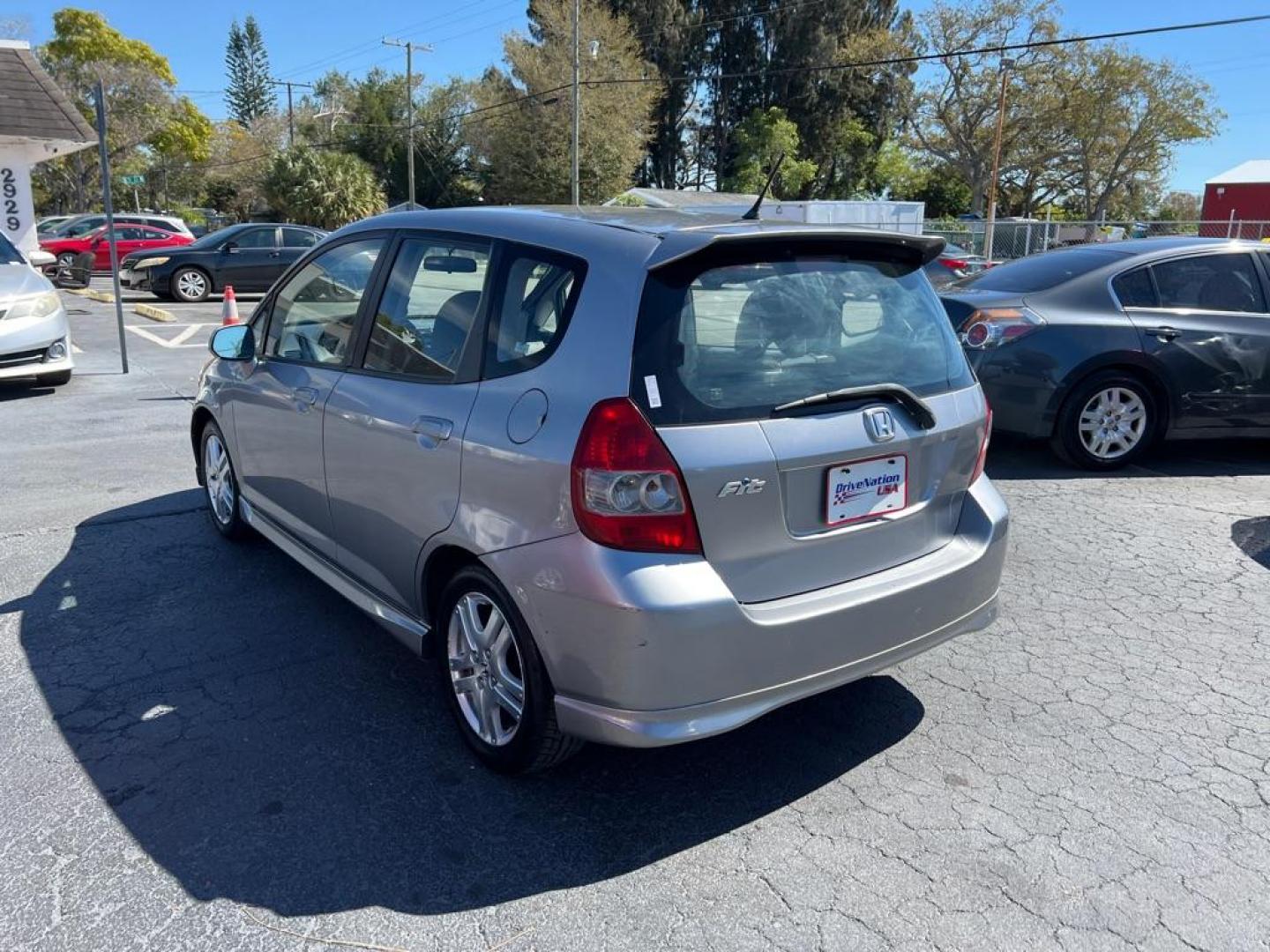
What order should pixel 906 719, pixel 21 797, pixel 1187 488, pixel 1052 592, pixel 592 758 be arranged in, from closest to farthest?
pixel 21 797
pixel 592 758
pixel 906 719
pixel 1052 592
pixel 1187 488

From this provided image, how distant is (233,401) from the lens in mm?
4648

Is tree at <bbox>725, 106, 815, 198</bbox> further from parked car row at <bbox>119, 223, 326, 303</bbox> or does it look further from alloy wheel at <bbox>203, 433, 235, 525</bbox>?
alloy wheel at <bbox>203, 433, 235, 525</bbox>

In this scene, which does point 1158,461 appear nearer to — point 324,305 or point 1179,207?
point 324,305

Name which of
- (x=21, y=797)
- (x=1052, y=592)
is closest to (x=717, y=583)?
(x=21, y=797)

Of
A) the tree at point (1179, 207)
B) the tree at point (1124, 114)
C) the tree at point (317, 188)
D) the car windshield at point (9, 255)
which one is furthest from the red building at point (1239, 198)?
the car windshield at point (9, 255)

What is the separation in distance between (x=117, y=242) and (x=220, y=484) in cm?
2090

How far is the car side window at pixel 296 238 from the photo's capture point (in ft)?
64.0

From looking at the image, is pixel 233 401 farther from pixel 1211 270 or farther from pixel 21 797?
pixel 1211 270

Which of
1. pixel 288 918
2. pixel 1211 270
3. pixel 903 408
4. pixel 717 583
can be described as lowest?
pixel 288 918

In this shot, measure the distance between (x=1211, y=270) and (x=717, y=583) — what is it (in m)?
5.84

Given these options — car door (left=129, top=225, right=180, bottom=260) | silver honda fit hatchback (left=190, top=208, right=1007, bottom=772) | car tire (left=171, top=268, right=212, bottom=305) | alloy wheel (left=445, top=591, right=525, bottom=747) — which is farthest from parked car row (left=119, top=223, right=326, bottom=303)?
alloy wheel (left=445, top=591, right=525, bottom=747)

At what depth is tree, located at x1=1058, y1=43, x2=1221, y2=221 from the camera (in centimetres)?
4656

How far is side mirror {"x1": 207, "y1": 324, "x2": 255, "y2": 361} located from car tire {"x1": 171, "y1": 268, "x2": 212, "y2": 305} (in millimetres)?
15697

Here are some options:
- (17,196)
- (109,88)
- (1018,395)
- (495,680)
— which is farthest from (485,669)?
(109,88)
